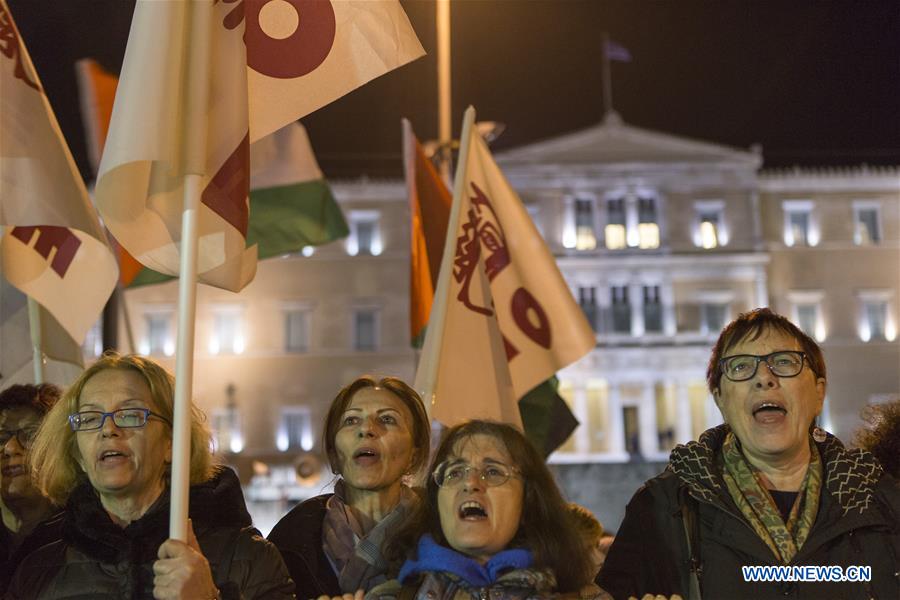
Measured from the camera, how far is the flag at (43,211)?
418cm

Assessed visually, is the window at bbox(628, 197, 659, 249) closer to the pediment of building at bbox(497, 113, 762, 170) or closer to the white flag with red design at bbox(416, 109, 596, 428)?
the pediment of building at bbox(497, 113, 762, 170)

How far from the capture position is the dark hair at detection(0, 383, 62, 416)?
3.65 metres

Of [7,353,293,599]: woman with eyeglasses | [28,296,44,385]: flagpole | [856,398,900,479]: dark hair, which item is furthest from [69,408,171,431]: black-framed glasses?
[28,296,44,385]: flagpole

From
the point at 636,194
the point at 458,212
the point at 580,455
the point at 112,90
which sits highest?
the point at 636,194

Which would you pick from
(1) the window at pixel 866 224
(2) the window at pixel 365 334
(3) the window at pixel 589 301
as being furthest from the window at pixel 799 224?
(2) the window at pixel 365 334

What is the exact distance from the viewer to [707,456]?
311 cm

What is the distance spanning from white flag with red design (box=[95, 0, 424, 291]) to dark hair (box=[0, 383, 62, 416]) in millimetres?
858

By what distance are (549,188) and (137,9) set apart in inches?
1391

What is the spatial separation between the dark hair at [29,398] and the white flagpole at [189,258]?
1074 millimetres

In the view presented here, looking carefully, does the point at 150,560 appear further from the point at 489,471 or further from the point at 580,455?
the point at 580,455

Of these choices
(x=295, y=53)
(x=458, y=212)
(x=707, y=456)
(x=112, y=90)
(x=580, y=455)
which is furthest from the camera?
(x=580, y=455)

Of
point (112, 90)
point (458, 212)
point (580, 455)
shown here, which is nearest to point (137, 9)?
point (458, 212)

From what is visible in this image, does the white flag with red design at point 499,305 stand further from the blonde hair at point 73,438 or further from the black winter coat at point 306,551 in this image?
the blonde hair at point 73,438

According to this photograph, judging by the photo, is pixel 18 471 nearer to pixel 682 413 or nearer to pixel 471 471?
pixel 471 471
